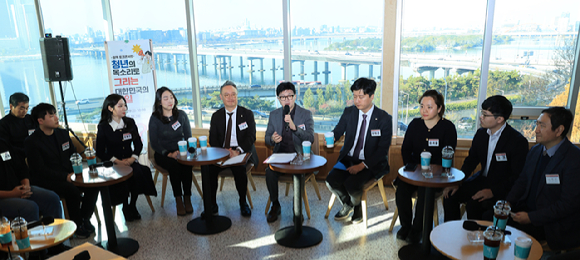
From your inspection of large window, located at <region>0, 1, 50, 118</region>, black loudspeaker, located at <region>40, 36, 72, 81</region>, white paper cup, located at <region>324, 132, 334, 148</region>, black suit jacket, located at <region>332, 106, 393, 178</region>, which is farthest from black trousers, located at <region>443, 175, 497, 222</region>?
large window, located at <region>0, 1, 50, 118</region>

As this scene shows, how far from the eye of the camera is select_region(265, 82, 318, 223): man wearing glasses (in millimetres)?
4052

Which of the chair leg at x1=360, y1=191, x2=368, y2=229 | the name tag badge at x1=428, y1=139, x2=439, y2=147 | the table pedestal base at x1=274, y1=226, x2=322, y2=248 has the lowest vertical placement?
the table pedestal base at x1=274, y1=226, x2=322, y2=248

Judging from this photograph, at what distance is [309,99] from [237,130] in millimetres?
1541

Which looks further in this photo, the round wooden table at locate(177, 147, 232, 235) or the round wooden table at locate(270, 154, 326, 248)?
the round wooden table at locate(177, 147, 232, 235)

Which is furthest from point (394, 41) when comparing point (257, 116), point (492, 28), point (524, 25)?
point (257, 116)

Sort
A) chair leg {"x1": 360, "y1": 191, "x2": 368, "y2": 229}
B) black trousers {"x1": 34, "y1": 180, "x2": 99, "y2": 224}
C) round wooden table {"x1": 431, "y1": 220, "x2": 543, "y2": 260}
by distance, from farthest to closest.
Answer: chair leg {"x1": 360, "y1": 191, "x2": 368, "y2": 229} → black trousers {"x1": 34, "y1": 180, "x2": 99, "y2": 224} → round wooden table {"x1": 431, "y1": 220, "x2": 543, "y2": 260}

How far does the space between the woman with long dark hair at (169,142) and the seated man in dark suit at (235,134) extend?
13.7 inches

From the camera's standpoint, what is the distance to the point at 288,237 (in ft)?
12.3

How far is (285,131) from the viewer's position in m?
4.33

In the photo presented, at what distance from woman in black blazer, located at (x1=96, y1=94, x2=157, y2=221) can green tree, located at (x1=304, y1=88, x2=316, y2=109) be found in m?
2.38

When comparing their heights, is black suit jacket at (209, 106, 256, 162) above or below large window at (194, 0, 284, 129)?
below

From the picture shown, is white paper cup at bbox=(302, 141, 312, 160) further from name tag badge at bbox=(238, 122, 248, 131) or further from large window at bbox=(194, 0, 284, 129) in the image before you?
large window at bbox=(194, 0, 284, 129)

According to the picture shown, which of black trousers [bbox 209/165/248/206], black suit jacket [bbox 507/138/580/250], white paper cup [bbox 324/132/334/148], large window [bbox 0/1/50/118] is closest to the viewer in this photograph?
black suit jacket [bbox 507/138/580/250]

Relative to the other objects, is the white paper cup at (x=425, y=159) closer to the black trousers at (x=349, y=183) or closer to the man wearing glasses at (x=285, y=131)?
the black trousers at (x=349, y=183)
